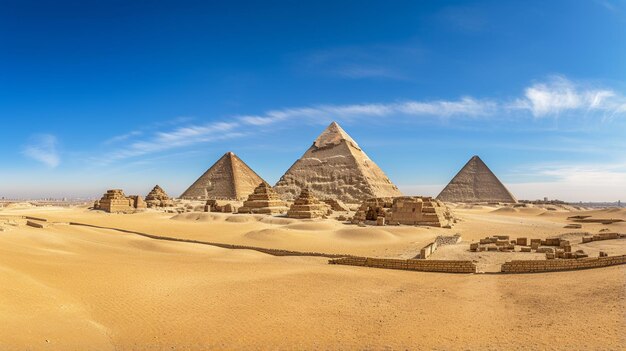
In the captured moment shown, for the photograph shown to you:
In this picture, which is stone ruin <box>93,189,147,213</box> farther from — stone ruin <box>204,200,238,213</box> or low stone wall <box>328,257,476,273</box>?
low stone wall <box>328,257,476,273</box>

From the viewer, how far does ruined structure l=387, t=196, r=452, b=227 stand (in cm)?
2369

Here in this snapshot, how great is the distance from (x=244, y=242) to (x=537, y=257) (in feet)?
39.0

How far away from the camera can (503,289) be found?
793 cm

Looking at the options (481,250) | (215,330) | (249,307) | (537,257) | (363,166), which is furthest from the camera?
(363,166)

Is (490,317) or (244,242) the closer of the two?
(490,317)

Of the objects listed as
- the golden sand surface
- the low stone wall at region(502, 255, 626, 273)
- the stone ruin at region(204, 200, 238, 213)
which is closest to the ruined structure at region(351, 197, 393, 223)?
the stone ruin at region(204, 200, 238, 213)

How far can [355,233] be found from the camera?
64.7ft

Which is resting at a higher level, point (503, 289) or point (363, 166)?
point (363, 166)

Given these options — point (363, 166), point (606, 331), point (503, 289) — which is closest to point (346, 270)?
point (503, 289)

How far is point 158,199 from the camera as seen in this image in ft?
164

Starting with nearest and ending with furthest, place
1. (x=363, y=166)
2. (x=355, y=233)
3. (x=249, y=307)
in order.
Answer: (x=249, y=307), (x=355, y=233), (x=363, y=166)

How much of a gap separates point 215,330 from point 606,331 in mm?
5408

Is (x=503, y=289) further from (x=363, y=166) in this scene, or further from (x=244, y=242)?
(x=363, y=166)

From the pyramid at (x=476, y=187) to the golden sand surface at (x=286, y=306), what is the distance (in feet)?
250
